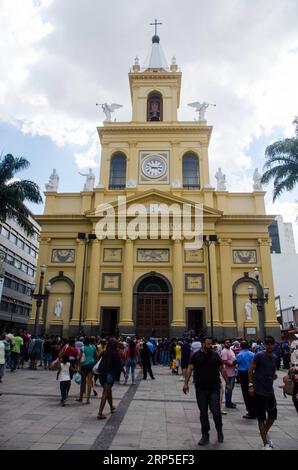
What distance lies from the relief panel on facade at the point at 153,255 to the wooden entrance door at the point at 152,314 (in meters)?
2.65

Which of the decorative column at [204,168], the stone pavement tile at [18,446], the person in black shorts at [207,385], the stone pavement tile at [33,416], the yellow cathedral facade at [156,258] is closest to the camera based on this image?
the stone pavement tile at [18,446]

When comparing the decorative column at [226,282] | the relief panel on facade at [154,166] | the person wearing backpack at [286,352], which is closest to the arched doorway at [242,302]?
the decorative column at [226,282]

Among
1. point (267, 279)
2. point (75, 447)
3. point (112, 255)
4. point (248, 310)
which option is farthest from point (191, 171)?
point (75, 447)

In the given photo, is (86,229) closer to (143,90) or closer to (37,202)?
(37,202)

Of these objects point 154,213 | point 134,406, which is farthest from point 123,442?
point 154,213

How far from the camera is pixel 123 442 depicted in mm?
5730

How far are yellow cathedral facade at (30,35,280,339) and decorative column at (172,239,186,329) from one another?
0.25ft

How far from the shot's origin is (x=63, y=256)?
28594 millimetres

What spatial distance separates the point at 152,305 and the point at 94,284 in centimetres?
487

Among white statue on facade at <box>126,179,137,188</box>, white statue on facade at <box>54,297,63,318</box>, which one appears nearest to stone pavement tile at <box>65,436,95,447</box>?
white statue on facade at <box>54,297,63,318</box>

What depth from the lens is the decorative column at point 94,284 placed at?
85.3ft

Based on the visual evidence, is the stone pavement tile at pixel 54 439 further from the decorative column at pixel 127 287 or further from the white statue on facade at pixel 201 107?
the white statue on facade at pixel 201 107

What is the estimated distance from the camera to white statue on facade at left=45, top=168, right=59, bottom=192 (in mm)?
30984

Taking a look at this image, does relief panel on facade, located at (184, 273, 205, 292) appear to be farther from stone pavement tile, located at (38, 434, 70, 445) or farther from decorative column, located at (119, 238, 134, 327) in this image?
stone pavement tile, located at (38, 434, 70, 445)
